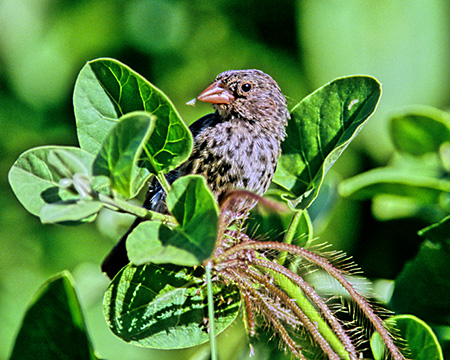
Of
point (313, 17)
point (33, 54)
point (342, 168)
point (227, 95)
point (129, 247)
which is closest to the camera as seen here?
point (129, 247)

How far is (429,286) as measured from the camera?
1404 mm

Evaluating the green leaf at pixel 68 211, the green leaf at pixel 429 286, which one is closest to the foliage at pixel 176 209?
the green leaf at pixel 68 211

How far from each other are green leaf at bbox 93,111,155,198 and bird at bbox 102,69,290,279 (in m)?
1.18

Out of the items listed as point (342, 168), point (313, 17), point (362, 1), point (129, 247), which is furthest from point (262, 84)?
point (129, 247)

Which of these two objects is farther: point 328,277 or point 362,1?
point 362,1

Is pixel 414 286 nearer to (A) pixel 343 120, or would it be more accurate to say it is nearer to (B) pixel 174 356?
(A) pixel 343 120

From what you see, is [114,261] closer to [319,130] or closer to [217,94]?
[217,94]

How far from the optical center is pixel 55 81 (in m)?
3.29

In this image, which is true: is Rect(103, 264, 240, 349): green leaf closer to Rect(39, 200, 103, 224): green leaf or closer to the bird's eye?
Rect(39, 200, 103, 224): green leaf

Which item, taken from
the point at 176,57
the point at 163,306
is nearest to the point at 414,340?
the point at 163,306

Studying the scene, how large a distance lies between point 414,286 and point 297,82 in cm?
183

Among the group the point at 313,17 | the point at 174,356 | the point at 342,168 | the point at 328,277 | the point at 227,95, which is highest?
the point at 313,17

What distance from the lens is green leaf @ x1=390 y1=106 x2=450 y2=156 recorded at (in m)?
1.75

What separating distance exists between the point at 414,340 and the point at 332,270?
12.3 inches
